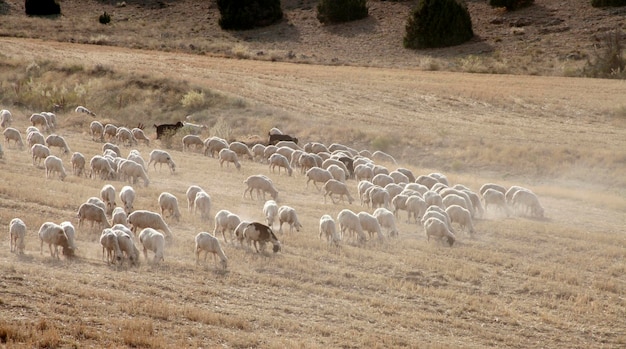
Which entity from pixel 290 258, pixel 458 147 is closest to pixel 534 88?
pixel 458 147

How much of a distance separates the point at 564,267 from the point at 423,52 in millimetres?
43097

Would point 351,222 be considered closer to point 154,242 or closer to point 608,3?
point 154,242

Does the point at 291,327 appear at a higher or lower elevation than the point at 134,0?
lower

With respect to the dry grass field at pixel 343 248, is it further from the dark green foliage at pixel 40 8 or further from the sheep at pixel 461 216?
the dark green foliage at pixel 40 8

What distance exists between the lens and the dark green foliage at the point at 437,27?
2403 inches

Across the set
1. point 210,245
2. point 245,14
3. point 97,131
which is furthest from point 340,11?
point 210,245

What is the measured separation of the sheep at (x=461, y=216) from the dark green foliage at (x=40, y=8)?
57621 mm

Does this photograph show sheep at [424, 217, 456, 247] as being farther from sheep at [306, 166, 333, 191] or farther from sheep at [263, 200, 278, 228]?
sheep at [306, 166, 333, 191]

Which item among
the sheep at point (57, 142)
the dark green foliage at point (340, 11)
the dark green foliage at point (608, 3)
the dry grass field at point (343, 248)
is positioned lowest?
the dry grass field at point (343, 248)

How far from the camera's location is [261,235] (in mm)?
17641

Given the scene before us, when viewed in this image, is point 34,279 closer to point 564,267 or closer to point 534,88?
point 564,267

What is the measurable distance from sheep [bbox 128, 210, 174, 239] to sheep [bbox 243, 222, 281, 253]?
5.28 ft

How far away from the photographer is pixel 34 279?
1420 cm

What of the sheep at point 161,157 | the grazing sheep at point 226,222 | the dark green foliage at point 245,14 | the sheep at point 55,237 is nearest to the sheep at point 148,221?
the grazing sheep at point 226,222
